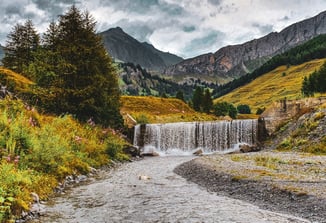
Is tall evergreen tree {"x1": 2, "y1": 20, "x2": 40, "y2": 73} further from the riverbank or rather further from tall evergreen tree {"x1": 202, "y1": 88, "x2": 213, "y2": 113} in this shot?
tall evergreen tree {"x1": 202, "y1": 88, "x2": 213, "y2": 113}

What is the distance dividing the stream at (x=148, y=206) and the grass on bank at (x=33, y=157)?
103 centimetres

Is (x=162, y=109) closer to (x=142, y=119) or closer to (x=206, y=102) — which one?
(x=206, y=102)

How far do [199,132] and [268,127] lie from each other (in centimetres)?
1026

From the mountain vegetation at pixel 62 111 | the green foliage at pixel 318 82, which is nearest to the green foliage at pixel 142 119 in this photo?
the mountain vegetation at pixel 62 111

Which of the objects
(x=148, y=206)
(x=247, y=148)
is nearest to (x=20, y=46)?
(x=247, y=148)

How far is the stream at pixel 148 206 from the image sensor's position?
1105cm

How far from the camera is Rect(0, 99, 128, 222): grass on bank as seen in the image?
11.5 metres

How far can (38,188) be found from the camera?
46.0 feet

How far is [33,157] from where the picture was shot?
53.1ft

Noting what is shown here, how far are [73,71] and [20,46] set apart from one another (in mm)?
28250

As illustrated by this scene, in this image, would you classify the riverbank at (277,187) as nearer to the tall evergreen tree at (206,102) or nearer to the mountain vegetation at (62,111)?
the mountain vegetation at (62,111)

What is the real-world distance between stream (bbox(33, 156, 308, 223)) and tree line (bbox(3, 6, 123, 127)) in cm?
1516

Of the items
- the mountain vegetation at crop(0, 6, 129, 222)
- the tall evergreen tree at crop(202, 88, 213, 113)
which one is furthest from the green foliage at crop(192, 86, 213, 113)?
the mountain vegetation at crop(0, 6, 129, 222)

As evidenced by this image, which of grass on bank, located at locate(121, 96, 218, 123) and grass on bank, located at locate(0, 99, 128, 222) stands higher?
grass on bank, located at locate(121, 96, 218, 123)
